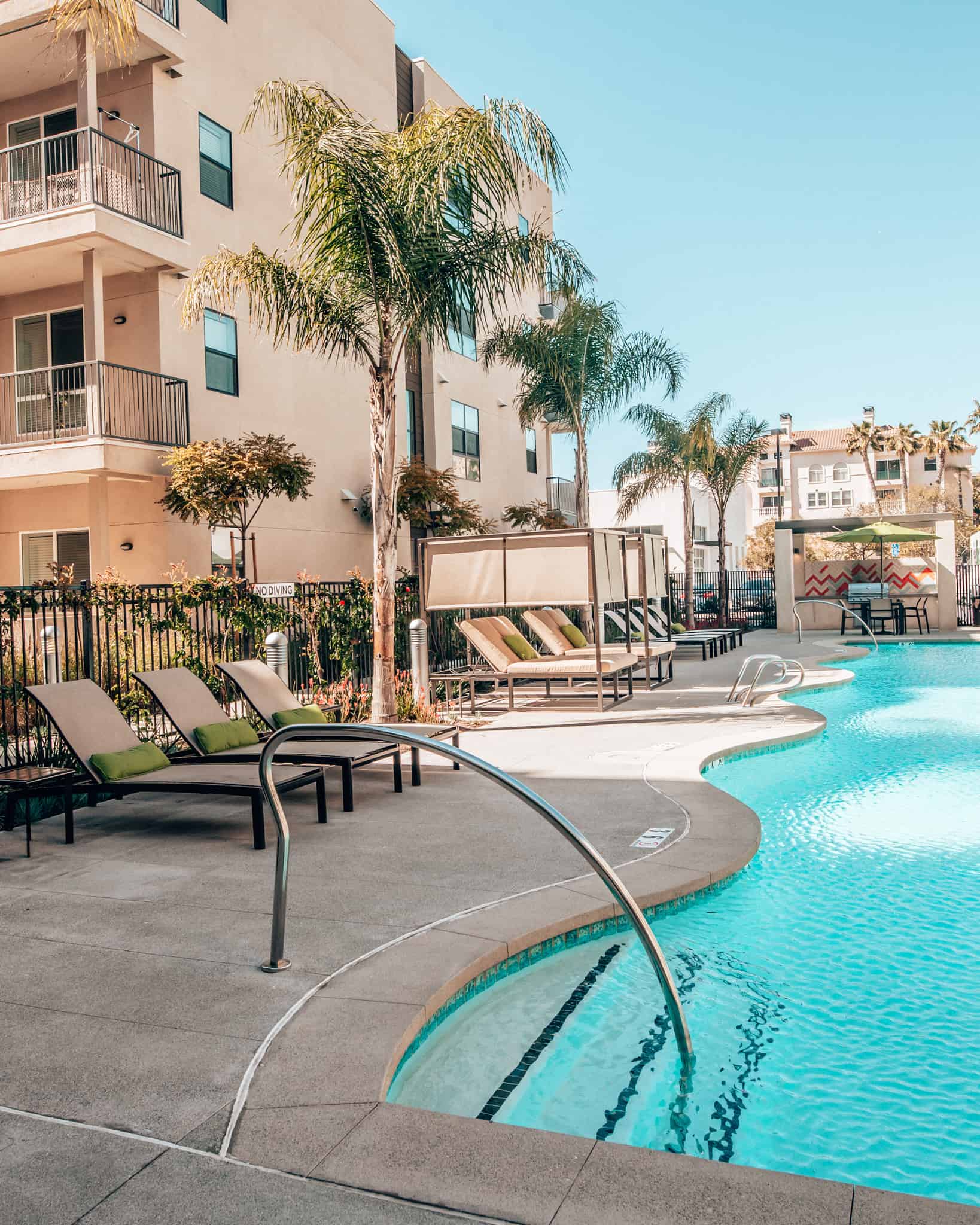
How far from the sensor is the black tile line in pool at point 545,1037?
11.1 feet

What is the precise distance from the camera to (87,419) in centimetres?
1559

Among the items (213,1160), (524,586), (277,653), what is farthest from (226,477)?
(213,1160)

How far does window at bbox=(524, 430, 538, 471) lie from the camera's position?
3156 centimetres

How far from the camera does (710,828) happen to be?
250 inches

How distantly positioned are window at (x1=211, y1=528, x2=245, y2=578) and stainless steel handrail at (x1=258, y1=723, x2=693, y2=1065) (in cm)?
1327

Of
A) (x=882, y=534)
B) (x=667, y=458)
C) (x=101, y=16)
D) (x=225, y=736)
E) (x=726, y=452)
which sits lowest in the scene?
(x=225, y=736)

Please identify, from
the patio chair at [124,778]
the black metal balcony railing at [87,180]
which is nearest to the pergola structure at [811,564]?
the black metal balcony railing at [87,180]

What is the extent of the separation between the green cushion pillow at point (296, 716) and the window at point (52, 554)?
10241 millimetres

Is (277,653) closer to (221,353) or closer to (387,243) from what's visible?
(387,243)

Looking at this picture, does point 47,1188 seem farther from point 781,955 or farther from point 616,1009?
point 781,955

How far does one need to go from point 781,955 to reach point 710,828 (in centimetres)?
159

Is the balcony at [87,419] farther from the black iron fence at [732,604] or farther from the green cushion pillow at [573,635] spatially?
the black iron fence at [732,604]

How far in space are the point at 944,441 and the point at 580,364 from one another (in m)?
55.8

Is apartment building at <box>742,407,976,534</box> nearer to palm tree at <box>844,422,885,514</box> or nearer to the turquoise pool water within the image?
palm tree at <box>844,422,885,514</box>
